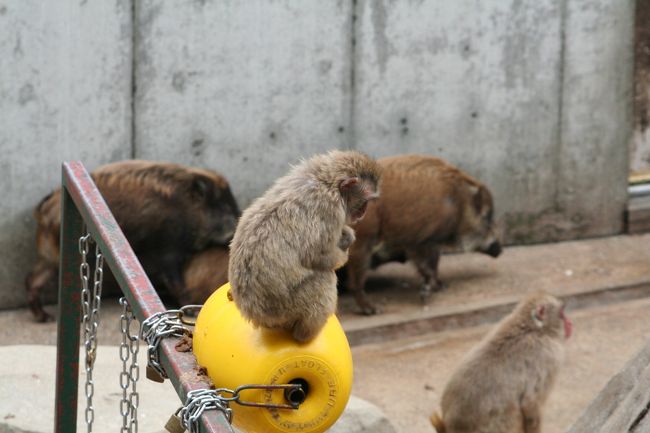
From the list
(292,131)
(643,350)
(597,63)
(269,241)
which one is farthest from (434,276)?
(269,241)

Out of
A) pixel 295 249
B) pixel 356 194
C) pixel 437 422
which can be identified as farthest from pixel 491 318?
pixel 295 249

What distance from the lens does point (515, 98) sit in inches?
431

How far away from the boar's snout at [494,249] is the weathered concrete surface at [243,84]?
4.98ft

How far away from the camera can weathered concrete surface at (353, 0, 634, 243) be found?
10.3 m

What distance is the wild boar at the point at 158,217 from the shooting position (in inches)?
345

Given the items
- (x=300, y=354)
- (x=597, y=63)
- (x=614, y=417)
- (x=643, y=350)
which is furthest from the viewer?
(x=597, y=63)

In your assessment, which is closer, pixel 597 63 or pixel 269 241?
pixel 269 241

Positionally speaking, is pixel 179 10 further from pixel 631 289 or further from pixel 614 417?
pixel 614 417

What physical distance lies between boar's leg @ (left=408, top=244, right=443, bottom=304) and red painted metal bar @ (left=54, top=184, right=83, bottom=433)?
5.28 meters

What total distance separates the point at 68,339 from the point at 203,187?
4434 millimetres

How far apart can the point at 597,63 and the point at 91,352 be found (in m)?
7.79

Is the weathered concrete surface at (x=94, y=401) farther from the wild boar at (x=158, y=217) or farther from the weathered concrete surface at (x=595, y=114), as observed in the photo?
the weathered concrete surface at (x=595, y=114)

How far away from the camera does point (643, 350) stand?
15.5 feet

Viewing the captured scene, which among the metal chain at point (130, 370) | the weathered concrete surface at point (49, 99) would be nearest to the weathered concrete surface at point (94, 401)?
the metal chain at point (130, 370)
